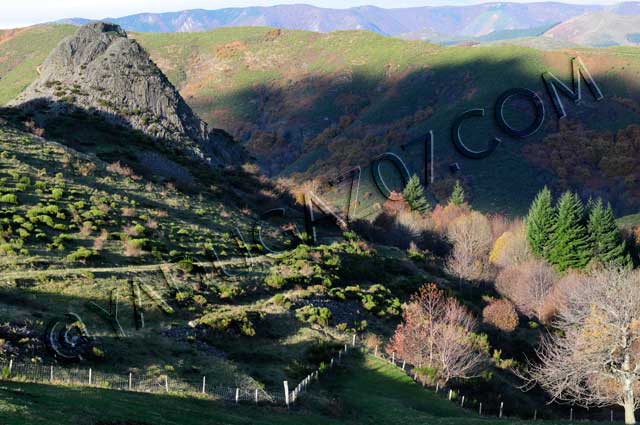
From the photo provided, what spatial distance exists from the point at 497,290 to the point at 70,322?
200 feet

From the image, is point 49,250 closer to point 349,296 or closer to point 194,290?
point 194,290

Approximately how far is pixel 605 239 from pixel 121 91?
6849cm

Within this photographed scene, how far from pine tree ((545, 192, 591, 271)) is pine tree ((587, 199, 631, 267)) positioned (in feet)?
3.63

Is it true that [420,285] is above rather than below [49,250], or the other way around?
below

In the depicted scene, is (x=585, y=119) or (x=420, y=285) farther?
(x=585, y=119)

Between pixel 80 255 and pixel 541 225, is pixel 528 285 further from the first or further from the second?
pixel 80 255

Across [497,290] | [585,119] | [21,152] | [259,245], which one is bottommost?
[497,290]

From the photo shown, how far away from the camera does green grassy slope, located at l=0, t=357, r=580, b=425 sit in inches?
705

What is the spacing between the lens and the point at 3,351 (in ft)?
83.9

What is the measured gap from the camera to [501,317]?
61312mm

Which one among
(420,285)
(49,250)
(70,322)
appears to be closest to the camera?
(70,322)

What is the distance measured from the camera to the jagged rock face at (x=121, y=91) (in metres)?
80.6

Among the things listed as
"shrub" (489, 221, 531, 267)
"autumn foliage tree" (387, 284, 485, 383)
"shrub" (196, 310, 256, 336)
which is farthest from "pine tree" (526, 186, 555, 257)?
"shrub" (196, 310, 256, 336)

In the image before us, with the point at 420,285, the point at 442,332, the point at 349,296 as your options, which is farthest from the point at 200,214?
the point at 442,332
